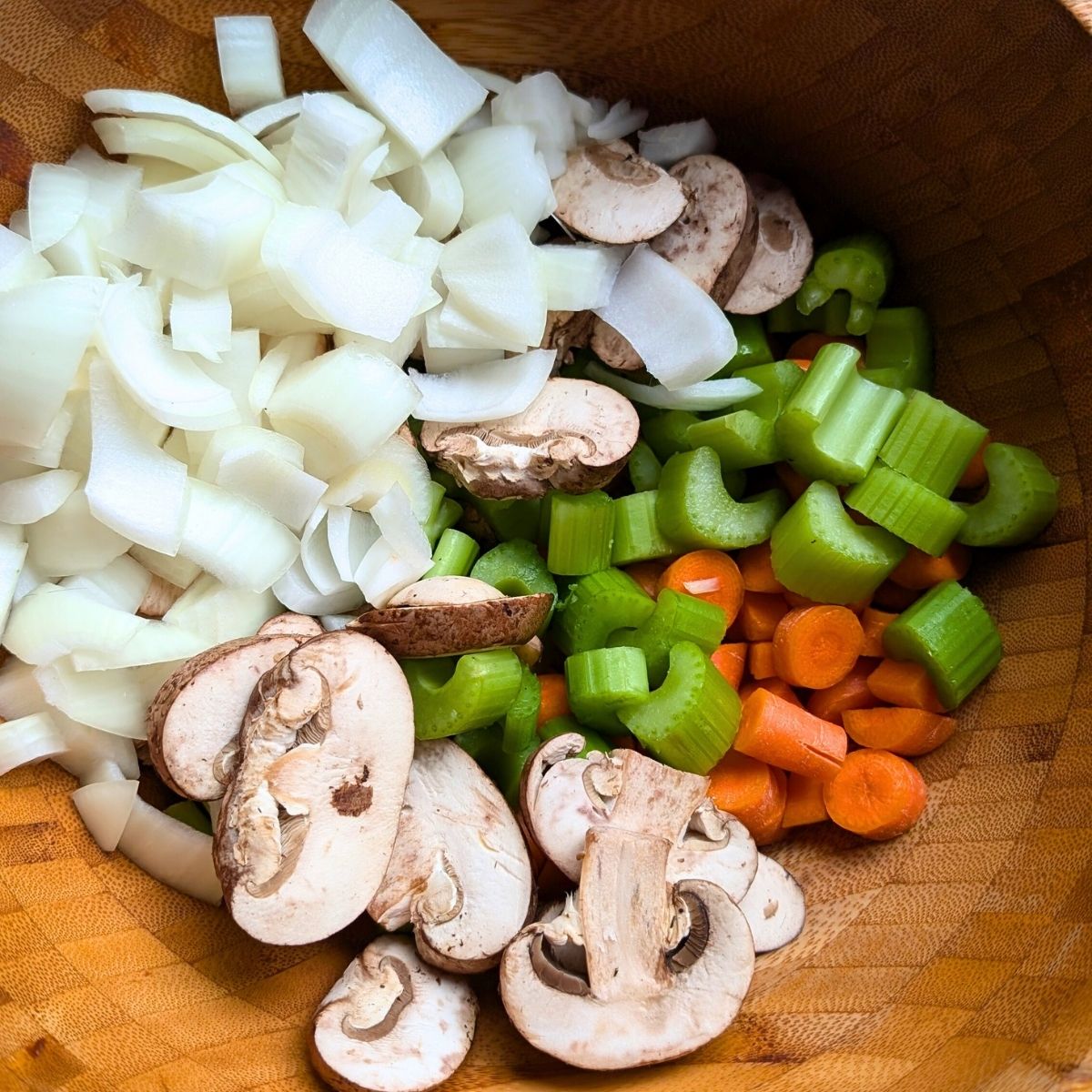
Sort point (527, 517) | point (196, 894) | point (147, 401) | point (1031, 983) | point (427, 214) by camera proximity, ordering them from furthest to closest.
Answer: point (527, 517), point (427, 214), point (196, 894), point (147, 401), point (1031, 983)

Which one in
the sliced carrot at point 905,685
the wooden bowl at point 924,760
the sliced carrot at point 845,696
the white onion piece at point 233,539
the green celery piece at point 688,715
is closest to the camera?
the wooden bowl at point 924,760

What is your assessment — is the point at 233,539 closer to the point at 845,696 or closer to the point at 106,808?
the point at 106,808

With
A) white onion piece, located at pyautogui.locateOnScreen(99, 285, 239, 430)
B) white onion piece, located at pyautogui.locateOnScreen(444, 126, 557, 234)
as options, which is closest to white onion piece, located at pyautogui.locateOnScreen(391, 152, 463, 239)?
white onion piece, located at pyautogui.locateOnScreen(444, 126, 557, 234)

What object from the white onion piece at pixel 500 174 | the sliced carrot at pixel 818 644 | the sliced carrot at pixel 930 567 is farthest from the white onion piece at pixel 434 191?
the sliced carrot at pixel 930 567

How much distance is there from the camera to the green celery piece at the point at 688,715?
211 cm

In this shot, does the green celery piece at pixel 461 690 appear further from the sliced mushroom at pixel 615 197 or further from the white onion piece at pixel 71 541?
the sliced mushroom at pixel 615 197

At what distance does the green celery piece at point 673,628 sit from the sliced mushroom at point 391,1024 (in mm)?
797

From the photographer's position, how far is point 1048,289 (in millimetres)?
2197

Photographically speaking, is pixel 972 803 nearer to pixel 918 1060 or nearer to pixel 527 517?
pixel 918 1060

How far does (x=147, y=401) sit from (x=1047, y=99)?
189cm

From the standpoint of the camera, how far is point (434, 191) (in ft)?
7.04

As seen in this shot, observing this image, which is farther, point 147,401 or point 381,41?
point 381,41

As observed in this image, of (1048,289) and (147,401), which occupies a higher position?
(1048,289)

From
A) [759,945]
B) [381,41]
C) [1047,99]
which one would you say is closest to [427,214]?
[381,41]
